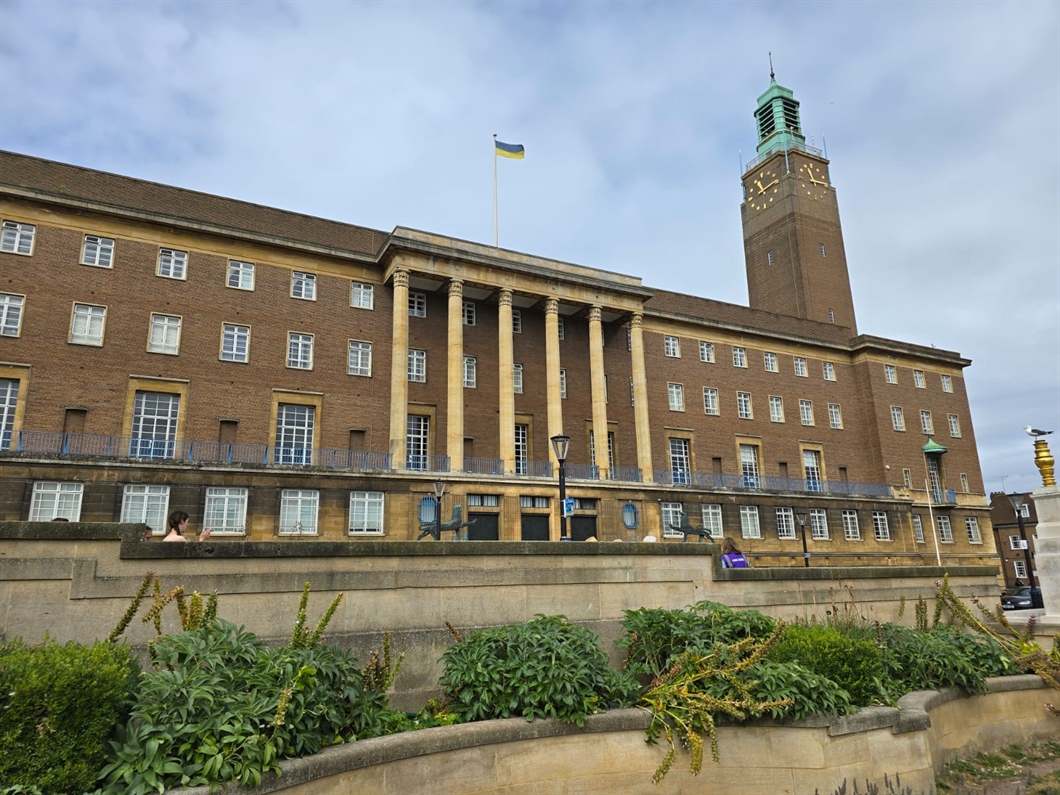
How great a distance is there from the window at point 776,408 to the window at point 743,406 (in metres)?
1.85

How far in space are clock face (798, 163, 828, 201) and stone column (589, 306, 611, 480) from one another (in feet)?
109

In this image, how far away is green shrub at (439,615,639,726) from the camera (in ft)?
24.3

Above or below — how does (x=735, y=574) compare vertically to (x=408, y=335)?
below

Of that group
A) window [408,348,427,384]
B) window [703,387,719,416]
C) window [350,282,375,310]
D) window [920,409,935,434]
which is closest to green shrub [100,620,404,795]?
window [408,348,427,384]

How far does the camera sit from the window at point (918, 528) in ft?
156

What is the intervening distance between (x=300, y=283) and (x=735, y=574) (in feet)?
85.2

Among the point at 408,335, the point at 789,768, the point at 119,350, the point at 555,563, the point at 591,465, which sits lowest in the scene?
the point at 789,768

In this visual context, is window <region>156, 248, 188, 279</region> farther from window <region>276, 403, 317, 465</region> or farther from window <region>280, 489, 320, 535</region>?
window <region>280, 489, 320, 535</region>

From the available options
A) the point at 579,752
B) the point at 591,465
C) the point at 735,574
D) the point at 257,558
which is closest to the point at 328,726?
the point at 579,752

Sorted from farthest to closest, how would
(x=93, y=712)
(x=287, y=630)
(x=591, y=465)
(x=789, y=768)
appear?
(x=591, y=465) → (x=287, y=630) → (x=789, y=768) → (x=93, y=712)

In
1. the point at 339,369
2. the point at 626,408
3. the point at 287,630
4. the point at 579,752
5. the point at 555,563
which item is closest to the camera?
the point at 579,752

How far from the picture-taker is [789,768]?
308 inches

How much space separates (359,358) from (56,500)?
1298cm

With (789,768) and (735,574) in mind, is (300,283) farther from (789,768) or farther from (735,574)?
(789,768)
